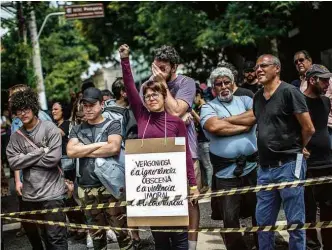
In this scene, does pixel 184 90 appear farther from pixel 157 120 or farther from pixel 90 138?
pixel 90 138

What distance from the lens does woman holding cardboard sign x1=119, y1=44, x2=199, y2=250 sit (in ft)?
15.4

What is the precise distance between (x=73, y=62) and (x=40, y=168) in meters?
44.1

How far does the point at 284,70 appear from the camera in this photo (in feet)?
65.8

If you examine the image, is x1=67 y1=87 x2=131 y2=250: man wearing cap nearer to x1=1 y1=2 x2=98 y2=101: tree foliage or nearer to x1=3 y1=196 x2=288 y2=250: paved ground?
x1=3 y1=196 x2=288 y2=250: paved ground

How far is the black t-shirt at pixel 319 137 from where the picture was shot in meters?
5.23

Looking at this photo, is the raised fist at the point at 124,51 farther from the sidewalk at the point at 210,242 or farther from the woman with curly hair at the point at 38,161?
the sidewalk at the point at 210,242

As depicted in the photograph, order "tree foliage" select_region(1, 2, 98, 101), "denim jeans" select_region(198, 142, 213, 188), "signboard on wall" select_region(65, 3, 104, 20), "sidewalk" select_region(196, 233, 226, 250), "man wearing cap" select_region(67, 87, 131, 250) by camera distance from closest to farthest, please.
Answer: "man wearing cap" select_region(67, 87, 131, 250), "sidewalk" select_region(196, 233, 226, 250), "denim jeans" select_region(198, 142, 213, 188), "signboard on wall" select_region(65, 3, 104, 20), "tree foliage" select_region(1, 2, 98, 101)

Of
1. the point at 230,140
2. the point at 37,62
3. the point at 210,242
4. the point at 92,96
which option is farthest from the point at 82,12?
the point at 230,140

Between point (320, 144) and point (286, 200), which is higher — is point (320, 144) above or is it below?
A: above

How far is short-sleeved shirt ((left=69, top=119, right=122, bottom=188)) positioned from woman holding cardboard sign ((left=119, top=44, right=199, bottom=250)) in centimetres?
55

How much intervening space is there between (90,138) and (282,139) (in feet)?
6.02

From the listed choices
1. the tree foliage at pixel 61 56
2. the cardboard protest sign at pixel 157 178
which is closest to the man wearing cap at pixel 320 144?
the cardboard protest sign at pixel 157 178

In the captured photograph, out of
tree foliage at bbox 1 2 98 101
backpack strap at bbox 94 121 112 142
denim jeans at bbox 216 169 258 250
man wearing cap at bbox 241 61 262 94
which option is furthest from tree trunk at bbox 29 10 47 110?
denim jeans at bbox 216 169 258 250

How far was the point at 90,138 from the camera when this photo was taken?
17.4 feet
